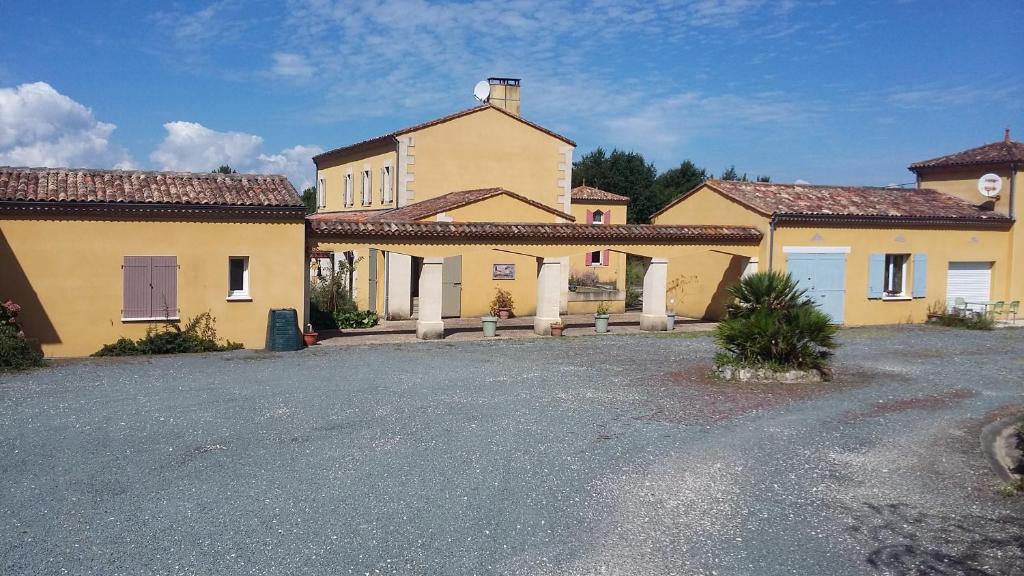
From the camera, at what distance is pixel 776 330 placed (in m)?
14.1

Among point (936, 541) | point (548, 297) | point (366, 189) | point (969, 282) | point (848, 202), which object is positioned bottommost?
point (936, 541)

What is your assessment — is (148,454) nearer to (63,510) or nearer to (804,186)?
(63,510)

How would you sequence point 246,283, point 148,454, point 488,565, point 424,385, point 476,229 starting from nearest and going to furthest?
point 488,565, point 148,454, point 424,385, point 246,283, point 476,229

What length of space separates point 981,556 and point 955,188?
A: 75.7 ft

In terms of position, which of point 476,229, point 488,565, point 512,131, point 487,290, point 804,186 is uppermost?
point 512,131

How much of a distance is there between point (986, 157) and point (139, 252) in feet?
77.0

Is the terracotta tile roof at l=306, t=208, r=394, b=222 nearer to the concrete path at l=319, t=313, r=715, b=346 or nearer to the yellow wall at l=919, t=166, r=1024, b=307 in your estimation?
the concrete path at l=319, t=313, r=715, b=346

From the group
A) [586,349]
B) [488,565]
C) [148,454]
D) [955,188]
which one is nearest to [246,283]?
[586,349]

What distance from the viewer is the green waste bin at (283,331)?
55.2 ft

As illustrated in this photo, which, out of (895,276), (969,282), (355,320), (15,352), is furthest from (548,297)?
(969,282)

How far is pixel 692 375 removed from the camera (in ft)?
47.6

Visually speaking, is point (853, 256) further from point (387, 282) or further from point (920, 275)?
point (387, 282)

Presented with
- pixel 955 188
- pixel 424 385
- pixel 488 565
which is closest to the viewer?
pixel 488 565

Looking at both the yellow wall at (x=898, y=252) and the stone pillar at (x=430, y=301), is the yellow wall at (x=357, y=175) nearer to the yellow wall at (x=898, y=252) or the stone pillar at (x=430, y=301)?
the stone pillar at (x=430, y=301)
